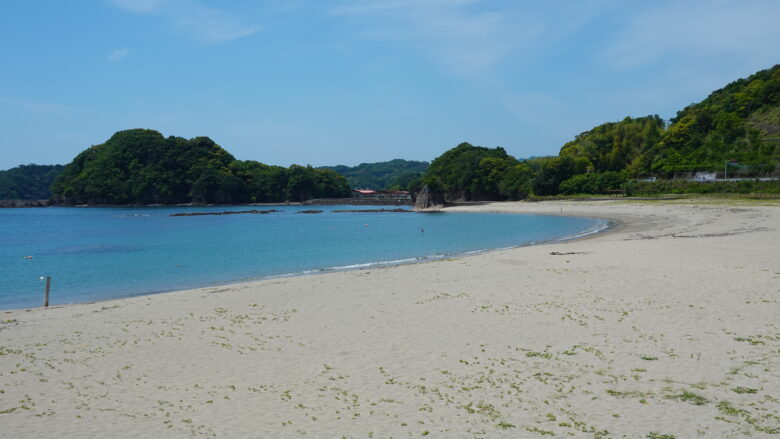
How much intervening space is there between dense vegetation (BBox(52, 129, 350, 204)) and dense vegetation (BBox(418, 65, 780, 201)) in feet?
197

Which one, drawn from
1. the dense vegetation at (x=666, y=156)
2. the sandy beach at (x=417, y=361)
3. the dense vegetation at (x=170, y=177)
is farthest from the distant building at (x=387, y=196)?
the sandy beach at (x=417, y=361)

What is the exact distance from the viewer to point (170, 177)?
551 feet

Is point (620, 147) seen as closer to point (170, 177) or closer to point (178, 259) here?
point (178, 259)

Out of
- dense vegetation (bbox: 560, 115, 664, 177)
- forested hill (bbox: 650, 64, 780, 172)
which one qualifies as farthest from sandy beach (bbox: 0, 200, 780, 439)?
dense vegetation (bbox: 560, 115, 664, 177)

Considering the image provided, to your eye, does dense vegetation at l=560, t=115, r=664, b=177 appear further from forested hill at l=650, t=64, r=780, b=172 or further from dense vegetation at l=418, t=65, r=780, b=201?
forested hill at l=650, t=64, r=780, b=172

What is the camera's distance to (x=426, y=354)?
419 inches

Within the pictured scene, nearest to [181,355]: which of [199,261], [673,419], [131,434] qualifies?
[131,434]

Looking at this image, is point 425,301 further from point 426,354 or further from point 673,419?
point 673,419

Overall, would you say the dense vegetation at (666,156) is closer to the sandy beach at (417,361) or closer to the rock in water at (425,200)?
the rock in water at (425,200)

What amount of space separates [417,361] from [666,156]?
10898 centimetres

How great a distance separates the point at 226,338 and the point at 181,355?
1.43 metres

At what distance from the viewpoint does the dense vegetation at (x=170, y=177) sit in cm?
16575

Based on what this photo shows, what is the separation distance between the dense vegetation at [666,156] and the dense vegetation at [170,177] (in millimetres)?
60019

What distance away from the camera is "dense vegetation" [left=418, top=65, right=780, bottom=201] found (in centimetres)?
8931
